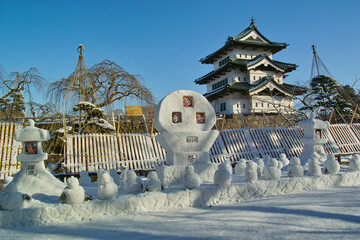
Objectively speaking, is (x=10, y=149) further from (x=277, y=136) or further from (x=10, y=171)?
(x=277, y=136)

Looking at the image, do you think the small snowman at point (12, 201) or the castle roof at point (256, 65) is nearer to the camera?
the small snowman at point (12, 201)

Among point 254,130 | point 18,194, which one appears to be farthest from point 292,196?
point 254,130

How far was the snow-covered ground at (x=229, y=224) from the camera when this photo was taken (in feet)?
9.65

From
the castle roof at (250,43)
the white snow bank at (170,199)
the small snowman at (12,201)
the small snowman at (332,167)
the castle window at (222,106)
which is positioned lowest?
the white snow bank at (170,199)

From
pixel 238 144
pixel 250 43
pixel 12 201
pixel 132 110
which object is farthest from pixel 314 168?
pixel 250 43

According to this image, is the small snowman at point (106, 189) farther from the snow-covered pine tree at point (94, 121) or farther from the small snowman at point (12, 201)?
the snow-covered pine tree at point (94, 121)

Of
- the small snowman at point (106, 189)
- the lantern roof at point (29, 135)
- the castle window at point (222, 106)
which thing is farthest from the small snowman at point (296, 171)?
the castle window at point (222, 106)

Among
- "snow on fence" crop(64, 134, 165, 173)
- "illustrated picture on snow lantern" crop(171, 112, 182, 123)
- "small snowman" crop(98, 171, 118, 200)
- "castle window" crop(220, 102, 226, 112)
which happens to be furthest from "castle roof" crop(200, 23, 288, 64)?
"small snowman" crop(98, 171, 118, 200)

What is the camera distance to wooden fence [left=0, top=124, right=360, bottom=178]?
7.96m

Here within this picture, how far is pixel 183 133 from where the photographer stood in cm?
555

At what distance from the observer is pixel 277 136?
1092 centimetres

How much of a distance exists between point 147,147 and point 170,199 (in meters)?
5.17

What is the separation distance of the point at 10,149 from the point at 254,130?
8.91 meters

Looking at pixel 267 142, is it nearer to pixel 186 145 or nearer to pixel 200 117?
pixel 200 117
